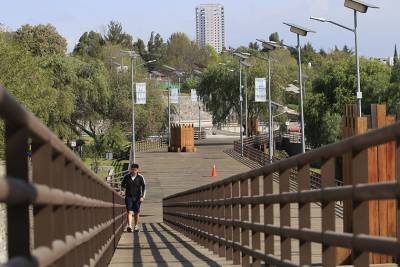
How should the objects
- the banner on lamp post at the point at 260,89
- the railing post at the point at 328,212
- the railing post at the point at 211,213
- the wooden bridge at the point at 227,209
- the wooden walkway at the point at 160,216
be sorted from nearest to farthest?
1. the wooden bridge at the point at 227,209
2. the railing post at the point at 328,212
3. the wooden walkway at the point at 160,216
4. the railing post at the point at 211,213
5. the banner on lamp post at the point at 260,89

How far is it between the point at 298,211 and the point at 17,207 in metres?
3.29

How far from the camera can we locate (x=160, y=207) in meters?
46.0

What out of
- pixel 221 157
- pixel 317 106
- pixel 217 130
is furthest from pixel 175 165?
pixel 217 130

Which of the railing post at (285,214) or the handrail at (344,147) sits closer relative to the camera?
the handrail at (344,147)

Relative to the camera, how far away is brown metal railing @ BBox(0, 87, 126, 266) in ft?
12.4

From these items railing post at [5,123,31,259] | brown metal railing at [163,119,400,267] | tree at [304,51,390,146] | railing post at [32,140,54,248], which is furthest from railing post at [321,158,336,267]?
tree at [304,51,390,146]

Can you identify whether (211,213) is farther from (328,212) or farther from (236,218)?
Result: (328,212)

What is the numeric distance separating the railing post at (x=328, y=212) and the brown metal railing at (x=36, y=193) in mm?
1674

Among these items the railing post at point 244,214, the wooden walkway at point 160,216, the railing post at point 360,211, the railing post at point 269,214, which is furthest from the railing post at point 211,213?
the railing post at point 360,211

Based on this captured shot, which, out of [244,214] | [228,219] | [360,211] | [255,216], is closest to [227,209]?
[228,219]

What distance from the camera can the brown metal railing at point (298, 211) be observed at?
4.80 meters

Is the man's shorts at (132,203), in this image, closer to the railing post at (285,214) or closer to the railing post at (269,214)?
the railing post at (269,214)

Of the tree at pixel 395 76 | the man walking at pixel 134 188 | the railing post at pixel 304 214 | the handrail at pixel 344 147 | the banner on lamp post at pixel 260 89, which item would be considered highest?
the tree at pixel 395 76

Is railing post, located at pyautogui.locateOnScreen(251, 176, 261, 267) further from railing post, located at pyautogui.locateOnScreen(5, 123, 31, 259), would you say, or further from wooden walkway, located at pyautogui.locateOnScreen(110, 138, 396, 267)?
railing post, located at pyautogui.locateOnScreen(5, 123, 31, 259)
